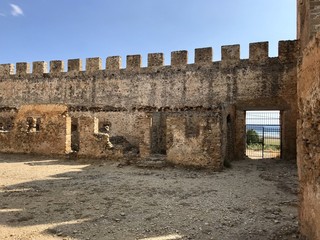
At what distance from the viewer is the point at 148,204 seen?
6.41 metres

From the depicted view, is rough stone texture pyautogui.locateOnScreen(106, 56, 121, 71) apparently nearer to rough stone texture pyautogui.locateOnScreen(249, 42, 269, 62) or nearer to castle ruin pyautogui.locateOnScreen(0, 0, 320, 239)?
castle ruin pyautogui.locateOnScreen(0, 0, 320, 239)

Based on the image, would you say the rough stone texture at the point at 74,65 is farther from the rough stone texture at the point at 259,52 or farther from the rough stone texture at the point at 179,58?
the rough stone texture at the point at 259,52

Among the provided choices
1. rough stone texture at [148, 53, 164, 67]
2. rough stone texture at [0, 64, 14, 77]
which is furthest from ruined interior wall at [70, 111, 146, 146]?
rough stone texture at [0, 64, 14, 77]

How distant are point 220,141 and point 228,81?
559 centimetres

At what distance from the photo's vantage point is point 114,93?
17.9 metres

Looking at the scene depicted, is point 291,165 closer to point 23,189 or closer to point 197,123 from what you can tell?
point 197,123

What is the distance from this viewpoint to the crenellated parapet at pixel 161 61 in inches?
578

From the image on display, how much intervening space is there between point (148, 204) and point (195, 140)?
5.19 metres

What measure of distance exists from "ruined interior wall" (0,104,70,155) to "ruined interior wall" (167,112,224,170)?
18.9 feet

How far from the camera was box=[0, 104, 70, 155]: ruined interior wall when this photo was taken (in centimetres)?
1435

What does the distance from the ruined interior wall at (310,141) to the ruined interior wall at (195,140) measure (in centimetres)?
643

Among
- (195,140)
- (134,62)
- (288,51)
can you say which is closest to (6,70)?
(134,62)

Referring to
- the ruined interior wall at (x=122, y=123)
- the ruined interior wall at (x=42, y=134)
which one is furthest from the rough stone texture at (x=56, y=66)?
the ruined interior wall at (x=42, y=134)

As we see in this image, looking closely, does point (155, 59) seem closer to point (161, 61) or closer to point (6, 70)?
point (161, 61)
